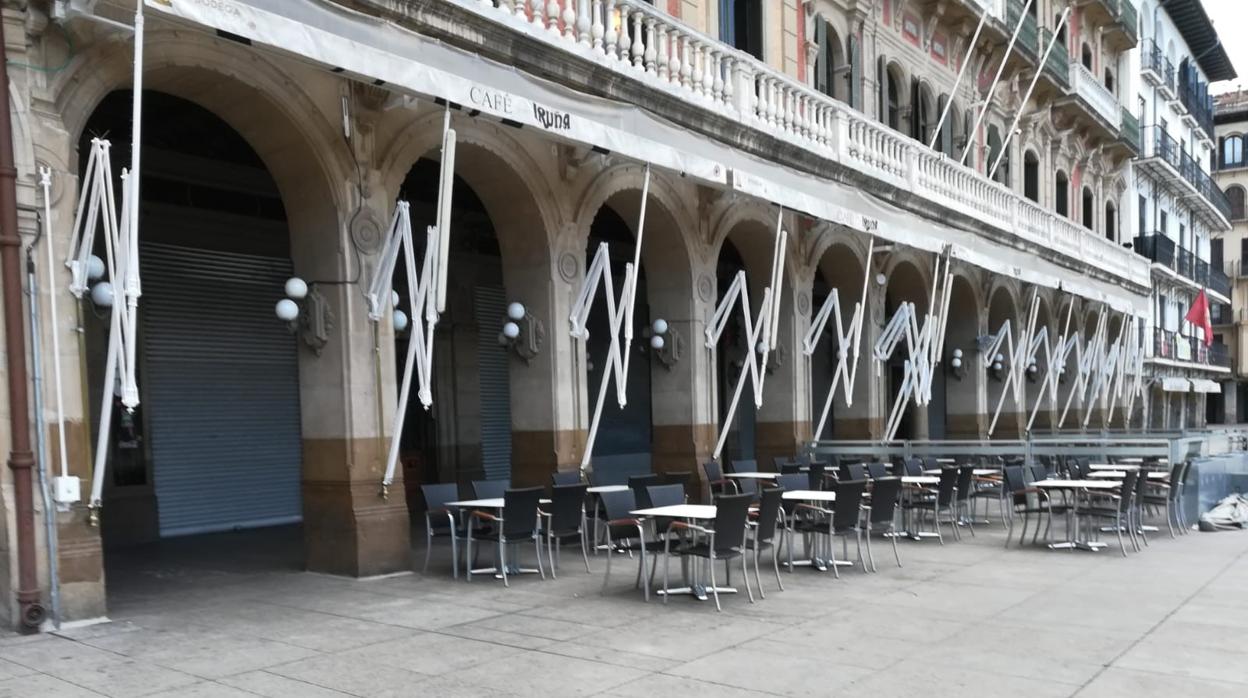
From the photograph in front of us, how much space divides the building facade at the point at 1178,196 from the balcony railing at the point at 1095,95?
4.58 metres

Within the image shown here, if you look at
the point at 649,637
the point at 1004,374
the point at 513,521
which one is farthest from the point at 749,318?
the point at 1004,374

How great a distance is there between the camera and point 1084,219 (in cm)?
3256

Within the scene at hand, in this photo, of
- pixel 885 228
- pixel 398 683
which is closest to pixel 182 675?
pixel 398 683

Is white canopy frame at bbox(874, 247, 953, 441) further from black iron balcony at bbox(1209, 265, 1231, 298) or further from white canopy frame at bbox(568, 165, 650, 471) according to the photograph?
black iron balcony at bbox(1209, 265, 1231, 298)

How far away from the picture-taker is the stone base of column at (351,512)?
31.4ft

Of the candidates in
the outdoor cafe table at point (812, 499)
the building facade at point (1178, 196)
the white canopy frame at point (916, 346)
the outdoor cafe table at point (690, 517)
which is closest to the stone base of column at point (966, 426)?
the white canopy frame at point (916, 346)

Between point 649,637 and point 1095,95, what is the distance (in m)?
28.5

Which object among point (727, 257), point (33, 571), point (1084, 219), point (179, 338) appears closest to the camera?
point (33, 571)

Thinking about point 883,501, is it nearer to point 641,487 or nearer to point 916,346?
point 641,487

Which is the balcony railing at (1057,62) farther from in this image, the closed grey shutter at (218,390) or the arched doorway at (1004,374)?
the closed grey shutter at (218,390)

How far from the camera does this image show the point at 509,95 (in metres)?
9.02

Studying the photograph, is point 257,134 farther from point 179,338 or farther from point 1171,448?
point 1171,448

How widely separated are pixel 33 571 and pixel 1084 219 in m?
32.1

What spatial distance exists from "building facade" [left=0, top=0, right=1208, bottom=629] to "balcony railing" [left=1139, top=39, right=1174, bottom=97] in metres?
17.0
